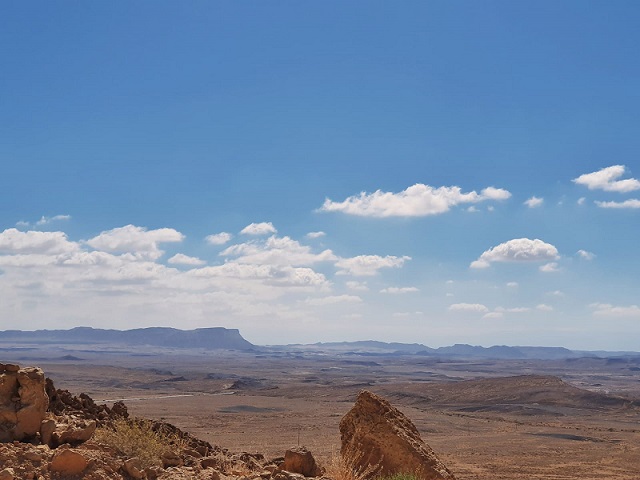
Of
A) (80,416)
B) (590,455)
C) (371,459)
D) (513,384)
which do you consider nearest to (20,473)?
(80,416)

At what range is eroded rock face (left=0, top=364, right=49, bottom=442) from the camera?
796 centimetres

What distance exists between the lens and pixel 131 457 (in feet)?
26.5

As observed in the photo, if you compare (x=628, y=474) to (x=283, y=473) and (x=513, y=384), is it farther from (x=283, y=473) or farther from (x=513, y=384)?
(x=513, y=384)

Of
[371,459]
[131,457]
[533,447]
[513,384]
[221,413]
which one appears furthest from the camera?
[513,384]

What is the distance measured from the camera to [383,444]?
10.4 m

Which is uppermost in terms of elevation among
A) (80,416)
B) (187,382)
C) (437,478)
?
(80,416)

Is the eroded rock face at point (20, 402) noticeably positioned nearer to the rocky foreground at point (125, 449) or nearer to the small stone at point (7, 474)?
the rocky foreground at point (125, 449)

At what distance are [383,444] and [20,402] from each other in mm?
5281

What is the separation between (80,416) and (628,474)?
90.8 ft

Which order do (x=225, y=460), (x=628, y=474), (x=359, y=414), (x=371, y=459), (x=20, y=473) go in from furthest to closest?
(x=628, y=474) → (x=359, y=414) → (x=371, y=459) → (x=225, y=460) → (x=20, y=473)

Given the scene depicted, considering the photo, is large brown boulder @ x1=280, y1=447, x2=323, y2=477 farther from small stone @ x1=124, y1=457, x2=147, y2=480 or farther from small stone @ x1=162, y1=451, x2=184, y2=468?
small stone @ x1=124, y1=457, x2=147, y2=480

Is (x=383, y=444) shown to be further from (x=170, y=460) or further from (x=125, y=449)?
(x=125, y=449)

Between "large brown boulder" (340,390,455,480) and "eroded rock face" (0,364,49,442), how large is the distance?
4.35 metres

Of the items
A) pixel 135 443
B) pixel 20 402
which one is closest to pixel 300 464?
pixel 135 443
